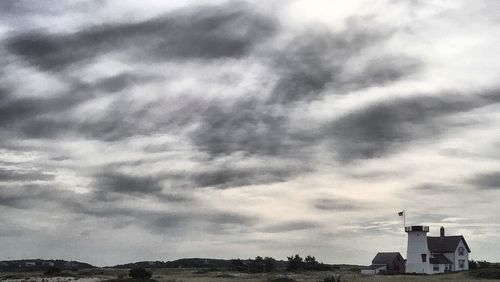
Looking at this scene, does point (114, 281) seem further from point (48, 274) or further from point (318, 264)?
point (318, 264)

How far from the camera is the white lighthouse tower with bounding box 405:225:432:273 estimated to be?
3910 inches

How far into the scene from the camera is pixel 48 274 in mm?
87688

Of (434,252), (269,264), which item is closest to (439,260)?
(434,252)

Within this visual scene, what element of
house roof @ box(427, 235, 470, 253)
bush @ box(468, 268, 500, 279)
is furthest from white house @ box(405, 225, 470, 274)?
bush @ box(468, 268, 500, 279)

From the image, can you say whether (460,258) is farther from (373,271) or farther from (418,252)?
(373,271)

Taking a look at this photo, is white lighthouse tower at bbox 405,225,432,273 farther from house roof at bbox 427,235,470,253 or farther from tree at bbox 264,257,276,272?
tree at bbox 264,257,276,272

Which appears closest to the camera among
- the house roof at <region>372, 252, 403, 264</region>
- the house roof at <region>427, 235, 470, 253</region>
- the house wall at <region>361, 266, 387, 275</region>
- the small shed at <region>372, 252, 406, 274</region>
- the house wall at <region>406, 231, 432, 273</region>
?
the house wall at <region>361, 266, 387, 275</region>

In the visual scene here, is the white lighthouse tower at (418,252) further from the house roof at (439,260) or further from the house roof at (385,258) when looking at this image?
the house roof at (385,258)

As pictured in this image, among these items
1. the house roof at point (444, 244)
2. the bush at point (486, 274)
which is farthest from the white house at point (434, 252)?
the bush at point (486, 274)

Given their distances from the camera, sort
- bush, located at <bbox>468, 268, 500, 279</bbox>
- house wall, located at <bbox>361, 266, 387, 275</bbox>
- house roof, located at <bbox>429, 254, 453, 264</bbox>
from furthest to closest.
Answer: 1. house roof, located at <bbox>429, 254, 453, 264</bbox>
2. house wall, located at <bbox>361, 266, 387, 275</bbox>
3. bush, located at <bbox>468, 268, 500, 279</bbox>

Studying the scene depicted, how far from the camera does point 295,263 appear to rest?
109 metres

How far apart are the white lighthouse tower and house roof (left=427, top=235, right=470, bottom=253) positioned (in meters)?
7.63

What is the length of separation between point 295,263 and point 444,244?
87.6 ft

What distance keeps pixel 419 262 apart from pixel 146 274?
4855 cm
